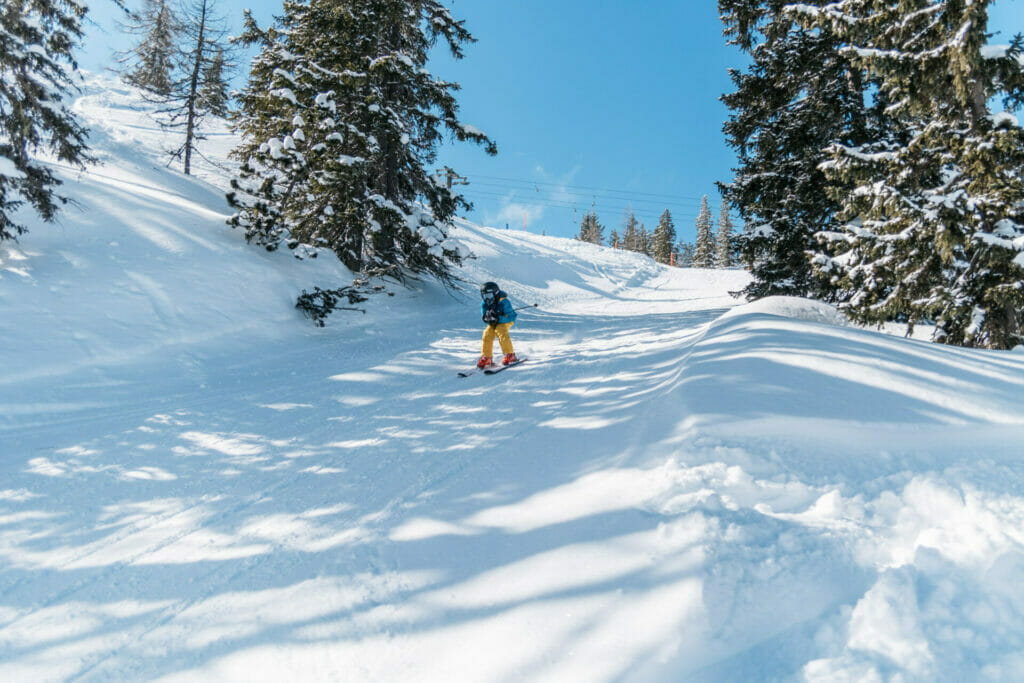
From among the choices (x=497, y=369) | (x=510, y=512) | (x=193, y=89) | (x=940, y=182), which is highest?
(x=193, y=89)

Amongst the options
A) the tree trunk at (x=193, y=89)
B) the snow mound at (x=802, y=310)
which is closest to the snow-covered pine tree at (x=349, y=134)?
the snow mound at (x=802, y=310)

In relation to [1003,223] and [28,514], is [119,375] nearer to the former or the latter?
[28,514]

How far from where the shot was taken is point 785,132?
11406mm

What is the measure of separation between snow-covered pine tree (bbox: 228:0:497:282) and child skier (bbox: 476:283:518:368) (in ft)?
17.1

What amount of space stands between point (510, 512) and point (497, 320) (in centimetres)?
474

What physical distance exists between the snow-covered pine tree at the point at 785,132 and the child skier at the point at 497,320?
6.97m

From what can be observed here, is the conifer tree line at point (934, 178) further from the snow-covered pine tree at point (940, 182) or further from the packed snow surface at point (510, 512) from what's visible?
the packed snow surface at point (510, 512)

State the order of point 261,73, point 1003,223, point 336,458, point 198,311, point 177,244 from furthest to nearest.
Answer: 1. point 261,73
2. point 177,244
3. point 198,311
4. point 1003,223
5. point 336,458

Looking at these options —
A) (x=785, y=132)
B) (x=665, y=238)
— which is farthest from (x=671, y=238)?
(x=785, y=132)

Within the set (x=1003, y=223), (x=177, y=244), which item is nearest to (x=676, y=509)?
(x=1003, y=223)

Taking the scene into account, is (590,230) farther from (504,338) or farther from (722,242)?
(504,338)

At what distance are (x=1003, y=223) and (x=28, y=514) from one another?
1135cm

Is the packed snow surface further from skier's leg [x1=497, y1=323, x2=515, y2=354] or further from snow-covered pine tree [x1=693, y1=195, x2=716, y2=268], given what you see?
snow-covered pine tree [x1=693, y1=195, x2=716, y2=268]

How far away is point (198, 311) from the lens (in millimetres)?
7582
